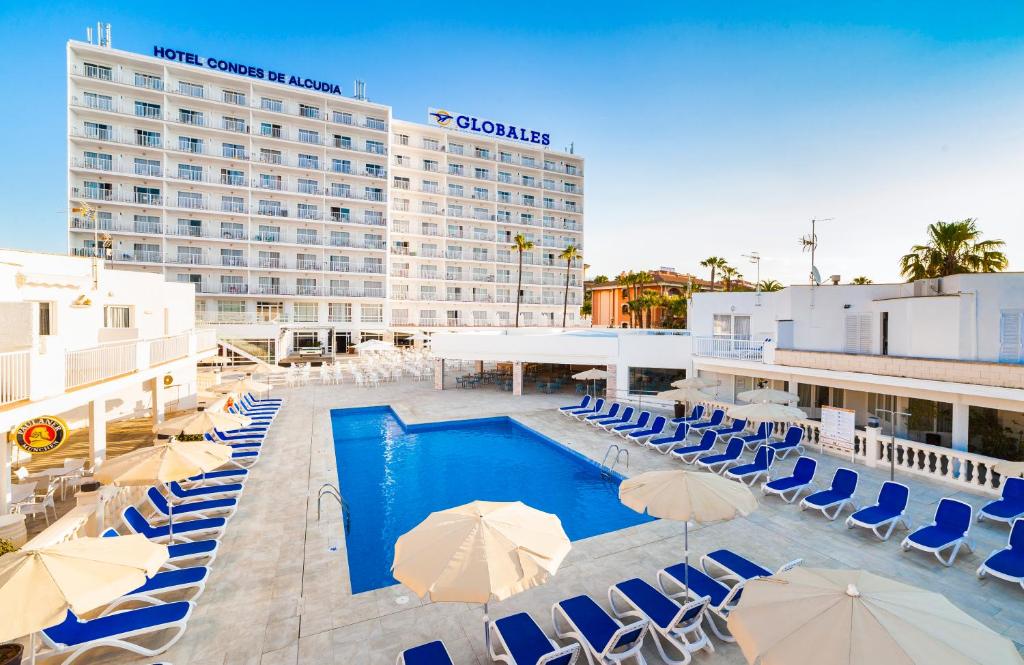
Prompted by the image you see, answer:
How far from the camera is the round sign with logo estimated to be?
8.73 m

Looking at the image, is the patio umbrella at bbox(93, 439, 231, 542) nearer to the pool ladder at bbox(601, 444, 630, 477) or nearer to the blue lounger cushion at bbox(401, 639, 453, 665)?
the blue lounger cushion at bbox(401, 639, 453, 665)

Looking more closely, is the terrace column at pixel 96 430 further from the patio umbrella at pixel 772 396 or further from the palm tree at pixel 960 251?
the palm tree at pixel 960 251

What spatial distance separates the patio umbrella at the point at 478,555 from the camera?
405 cm

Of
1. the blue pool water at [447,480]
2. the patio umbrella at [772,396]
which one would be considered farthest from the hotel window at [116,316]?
the patio umbrella at [772,396]

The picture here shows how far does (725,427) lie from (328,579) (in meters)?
13.5

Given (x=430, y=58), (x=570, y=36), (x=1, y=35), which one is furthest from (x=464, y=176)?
(x=1, y=35)

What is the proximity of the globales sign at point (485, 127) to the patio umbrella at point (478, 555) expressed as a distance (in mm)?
51309

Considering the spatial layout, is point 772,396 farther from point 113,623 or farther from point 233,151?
point 233,151

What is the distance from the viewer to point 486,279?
51250mm

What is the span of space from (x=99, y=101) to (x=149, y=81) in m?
4.12

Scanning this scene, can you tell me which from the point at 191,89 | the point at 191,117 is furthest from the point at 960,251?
the point at 191,89

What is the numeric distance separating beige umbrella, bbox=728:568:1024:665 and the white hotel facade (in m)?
38.8

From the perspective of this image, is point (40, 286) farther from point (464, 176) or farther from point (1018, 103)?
point (464, 176)

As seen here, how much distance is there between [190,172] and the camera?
39000 millimetres
